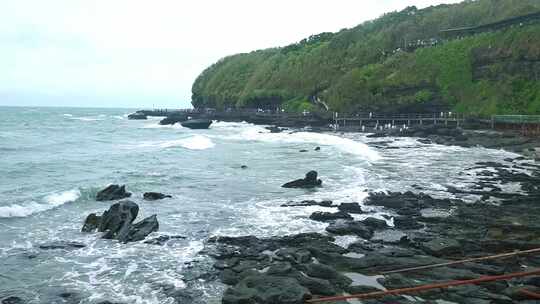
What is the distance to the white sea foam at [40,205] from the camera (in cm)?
2059

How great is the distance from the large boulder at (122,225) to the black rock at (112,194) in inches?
213

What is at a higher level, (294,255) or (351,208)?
(351,208)

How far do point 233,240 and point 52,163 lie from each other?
86.6 ft

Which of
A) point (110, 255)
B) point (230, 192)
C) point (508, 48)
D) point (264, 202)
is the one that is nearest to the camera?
point (110, 255)

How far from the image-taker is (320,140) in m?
55.1

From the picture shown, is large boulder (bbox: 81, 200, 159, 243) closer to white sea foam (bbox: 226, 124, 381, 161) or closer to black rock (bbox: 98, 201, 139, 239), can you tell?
black rock (bbox: 98, 201, 139, 239)

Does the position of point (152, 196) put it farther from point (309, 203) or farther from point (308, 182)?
point (308, 182)

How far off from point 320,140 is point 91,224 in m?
39.4

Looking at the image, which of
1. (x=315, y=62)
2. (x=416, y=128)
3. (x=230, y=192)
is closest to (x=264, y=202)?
(x=230, y=192)

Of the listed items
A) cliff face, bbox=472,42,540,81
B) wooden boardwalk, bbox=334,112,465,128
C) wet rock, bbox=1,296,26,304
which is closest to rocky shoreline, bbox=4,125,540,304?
wet rock, bbox=1,296,26,304

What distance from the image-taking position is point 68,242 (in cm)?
1636

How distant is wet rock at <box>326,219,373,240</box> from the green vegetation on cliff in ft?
149

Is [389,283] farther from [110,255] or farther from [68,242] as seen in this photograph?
[68,242]

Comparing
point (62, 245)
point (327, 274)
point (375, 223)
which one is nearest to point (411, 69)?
point (375, 223)
